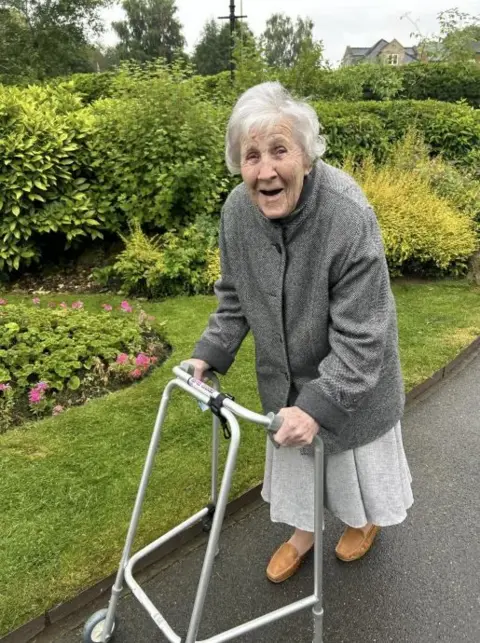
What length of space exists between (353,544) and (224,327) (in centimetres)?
125

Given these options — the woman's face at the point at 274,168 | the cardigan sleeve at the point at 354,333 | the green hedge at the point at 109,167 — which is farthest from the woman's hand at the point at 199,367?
the green hedge at the point at 109,167

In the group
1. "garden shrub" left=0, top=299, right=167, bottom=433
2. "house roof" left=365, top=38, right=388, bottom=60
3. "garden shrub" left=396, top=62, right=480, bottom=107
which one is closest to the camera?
"garden shrub" left=0, top=299, right=167, bottom=433

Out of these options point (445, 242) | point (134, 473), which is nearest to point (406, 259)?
point (445, 242)

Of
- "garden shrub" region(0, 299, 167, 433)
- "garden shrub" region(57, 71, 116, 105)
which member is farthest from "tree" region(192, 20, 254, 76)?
"garden shrub" region(0, 299, 167, 433)

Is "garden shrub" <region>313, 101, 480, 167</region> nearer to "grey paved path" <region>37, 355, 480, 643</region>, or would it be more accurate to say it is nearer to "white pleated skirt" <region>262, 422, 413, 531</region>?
"grey paved path" <region>37, 355, 480, 643</region>

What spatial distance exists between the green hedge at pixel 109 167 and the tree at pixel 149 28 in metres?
51.1

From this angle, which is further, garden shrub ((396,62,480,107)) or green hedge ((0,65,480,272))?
garden shrub ((396,62,480,107))

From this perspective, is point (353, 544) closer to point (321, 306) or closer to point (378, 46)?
point (321, 306)

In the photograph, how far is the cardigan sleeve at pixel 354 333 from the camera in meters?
1.80

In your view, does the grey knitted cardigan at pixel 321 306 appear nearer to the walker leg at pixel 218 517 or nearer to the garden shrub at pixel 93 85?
the walker leg at pixel 218 517

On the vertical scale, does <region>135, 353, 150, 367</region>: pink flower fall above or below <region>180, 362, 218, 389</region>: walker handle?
below

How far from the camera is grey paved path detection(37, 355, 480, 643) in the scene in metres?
2.34

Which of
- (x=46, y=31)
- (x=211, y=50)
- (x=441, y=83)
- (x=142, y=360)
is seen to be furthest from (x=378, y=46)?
(x=142, y=360)

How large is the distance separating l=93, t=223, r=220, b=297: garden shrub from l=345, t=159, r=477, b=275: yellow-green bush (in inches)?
82.5
